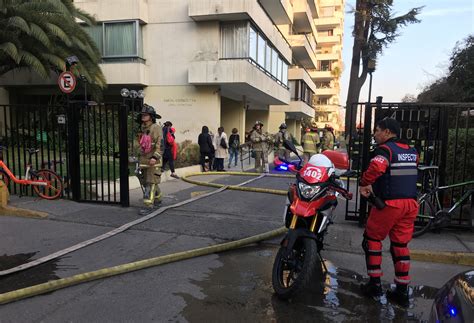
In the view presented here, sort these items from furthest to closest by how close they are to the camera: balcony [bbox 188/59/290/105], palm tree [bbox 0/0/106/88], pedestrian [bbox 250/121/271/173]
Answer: balcony [bbox 188/59/290/105] → palm tree [bbox 0/0/106/88] → pedestrian [bbox 250/121/271/173]

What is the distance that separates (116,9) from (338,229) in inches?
666

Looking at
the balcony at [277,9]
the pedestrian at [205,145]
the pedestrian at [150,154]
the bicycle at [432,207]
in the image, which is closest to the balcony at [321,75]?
the balcony at [277,9]

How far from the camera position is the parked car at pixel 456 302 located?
2039 mm

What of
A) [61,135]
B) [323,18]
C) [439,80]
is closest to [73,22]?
[61,135]

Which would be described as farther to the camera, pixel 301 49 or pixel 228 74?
pixel 301 49

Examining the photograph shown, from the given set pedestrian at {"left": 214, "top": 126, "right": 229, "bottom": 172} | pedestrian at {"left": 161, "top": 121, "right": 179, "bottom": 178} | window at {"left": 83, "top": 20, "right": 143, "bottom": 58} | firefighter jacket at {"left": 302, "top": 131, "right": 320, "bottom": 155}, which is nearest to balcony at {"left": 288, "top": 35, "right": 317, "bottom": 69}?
window at {"left": 83, "top": 20, "right": 143, "bottom": 58}

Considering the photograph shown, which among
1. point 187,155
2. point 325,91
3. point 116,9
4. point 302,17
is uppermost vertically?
point 302,17

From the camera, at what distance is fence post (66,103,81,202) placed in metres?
7.50

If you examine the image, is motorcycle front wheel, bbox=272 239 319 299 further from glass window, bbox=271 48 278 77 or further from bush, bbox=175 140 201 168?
glass window, bbox=271 48 278 77

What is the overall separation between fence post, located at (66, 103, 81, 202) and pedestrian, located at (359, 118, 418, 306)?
570 cm

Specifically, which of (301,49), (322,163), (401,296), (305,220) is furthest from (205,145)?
(301,49)

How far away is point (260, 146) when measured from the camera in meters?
13.9

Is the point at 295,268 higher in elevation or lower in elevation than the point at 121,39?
lower

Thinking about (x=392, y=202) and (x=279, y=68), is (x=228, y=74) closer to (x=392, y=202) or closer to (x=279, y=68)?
(x=279, y=68)
